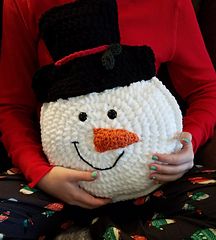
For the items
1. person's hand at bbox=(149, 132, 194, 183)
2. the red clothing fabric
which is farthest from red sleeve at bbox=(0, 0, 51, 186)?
person's hand at bbox=(149, 132, 194, 183)

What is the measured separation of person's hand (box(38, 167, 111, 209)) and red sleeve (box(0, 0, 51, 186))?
89mm

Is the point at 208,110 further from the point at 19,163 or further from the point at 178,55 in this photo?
the point at 19,163

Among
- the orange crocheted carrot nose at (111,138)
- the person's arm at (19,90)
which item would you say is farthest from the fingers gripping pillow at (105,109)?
the person's arm at (19,90)

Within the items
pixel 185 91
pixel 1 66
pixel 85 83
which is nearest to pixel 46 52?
pixel 1 66

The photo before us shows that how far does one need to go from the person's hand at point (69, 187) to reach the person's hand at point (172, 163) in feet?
0.32

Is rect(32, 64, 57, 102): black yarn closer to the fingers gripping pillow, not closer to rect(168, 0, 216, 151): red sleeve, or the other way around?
the fingers gripping pillow

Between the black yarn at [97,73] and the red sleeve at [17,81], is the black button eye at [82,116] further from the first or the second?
the red sleeve at [17,81]

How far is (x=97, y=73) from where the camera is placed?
2.52 ft

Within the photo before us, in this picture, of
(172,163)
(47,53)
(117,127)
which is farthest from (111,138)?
(47,53)

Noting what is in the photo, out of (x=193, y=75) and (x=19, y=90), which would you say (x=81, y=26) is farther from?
(x=193, y=75)

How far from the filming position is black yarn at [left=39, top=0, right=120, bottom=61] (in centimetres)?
77

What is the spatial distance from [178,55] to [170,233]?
1.34 ft

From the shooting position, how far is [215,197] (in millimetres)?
833

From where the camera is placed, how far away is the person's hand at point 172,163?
0.79 metres
